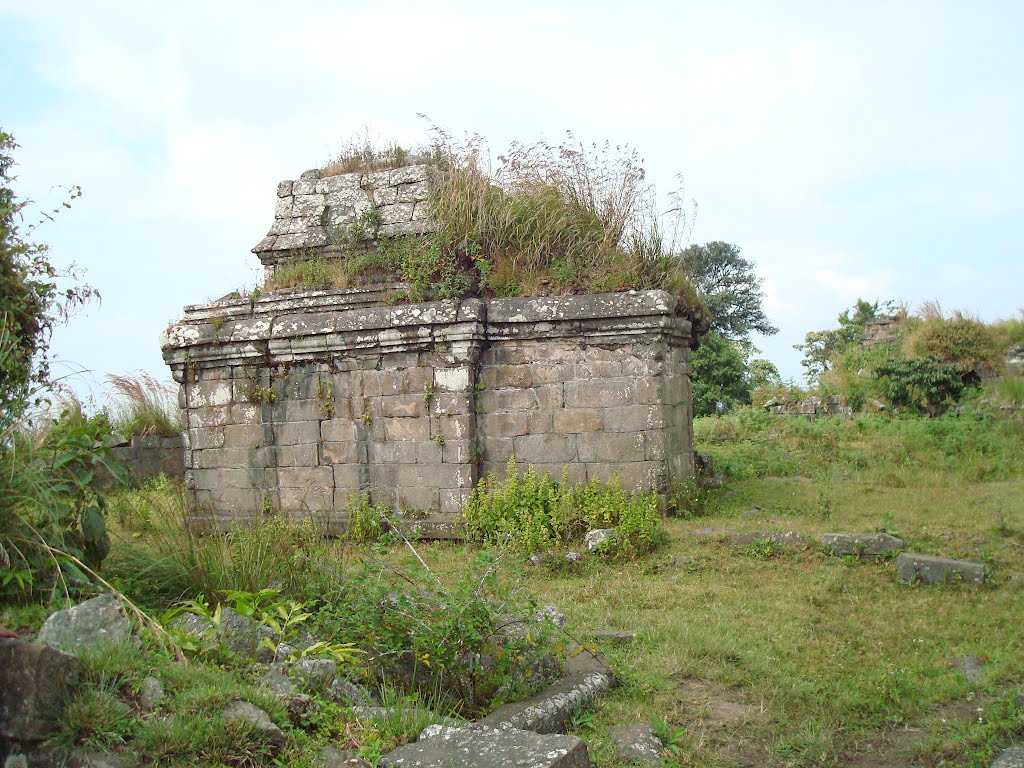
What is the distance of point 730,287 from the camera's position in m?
34.2

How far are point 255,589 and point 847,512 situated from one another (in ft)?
20.2

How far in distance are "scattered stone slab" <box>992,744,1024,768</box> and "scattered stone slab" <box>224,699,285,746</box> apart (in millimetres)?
2856

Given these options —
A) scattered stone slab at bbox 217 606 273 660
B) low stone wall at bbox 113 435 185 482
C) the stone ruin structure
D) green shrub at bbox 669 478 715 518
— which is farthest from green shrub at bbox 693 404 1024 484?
scattered stone slab at bbox 217 606 273 660

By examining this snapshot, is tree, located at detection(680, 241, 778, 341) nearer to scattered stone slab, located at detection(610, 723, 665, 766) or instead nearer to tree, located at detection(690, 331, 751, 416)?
tree, located at detection(690, 331, 751, 416)

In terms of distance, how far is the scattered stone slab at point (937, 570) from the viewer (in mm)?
6336

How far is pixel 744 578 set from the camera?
22.4 ft

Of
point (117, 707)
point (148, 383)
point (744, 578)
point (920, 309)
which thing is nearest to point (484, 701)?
point (117, 707)

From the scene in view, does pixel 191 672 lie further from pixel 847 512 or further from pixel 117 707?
pixel 847 512

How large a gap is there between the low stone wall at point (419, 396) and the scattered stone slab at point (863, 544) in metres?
1.82

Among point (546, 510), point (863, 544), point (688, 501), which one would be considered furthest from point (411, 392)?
point (863, 544)

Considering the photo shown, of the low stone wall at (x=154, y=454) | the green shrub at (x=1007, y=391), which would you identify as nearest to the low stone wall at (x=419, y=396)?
the low stone wall at (x=154, y=454)

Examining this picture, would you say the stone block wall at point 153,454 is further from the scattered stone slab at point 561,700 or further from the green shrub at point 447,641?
the scattered stone slab at point 561,700

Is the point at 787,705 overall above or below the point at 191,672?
below

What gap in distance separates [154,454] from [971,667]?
1133cm
